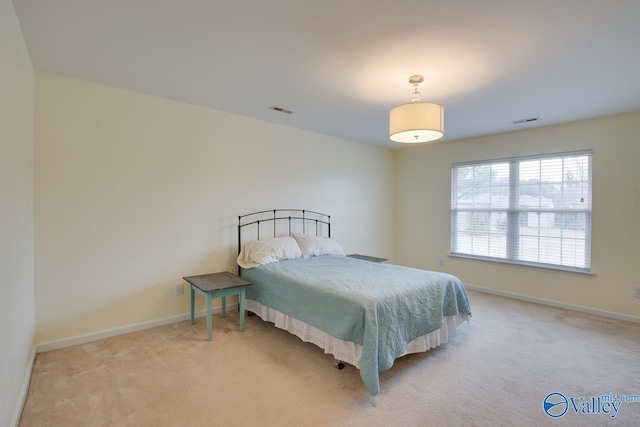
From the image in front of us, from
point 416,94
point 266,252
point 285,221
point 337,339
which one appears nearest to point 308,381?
point 337,339

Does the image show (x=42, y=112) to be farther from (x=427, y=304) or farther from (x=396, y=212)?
(x=396, y=212)

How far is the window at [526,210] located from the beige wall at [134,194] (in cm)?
291

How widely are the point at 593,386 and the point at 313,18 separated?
324cm

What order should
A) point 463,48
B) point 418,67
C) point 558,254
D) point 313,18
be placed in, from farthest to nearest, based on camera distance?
point 558,254
point 418,67
point 463,48
point 313,18

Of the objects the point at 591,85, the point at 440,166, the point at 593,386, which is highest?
the point at 591,85

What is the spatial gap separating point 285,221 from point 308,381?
2.41m

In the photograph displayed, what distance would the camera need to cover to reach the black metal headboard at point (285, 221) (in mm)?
3982

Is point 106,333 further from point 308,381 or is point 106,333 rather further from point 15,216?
point 308,381

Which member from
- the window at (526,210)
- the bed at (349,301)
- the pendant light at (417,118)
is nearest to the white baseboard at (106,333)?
the bed at (349,301)

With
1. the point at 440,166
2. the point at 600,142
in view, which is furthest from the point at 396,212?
the point at 600,142

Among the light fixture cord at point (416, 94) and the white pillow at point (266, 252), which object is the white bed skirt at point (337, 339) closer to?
the white pillow at point (266, 252)

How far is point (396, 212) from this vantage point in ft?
19.6

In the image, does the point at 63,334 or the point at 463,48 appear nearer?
the point at 463,48

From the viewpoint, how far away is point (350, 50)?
2229 mm
